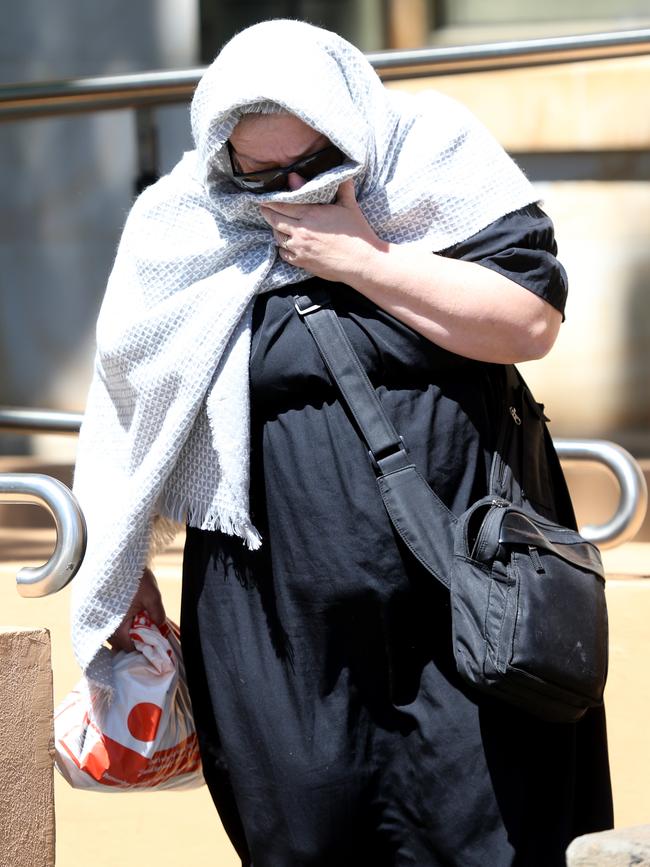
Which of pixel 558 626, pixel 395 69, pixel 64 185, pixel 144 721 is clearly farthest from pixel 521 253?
pixel 64 185

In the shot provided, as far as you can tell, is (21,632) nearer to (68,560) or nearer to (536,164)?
(68,560)

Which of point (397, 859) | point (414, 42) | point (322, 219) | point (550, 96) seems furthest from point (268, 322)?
point (414, 42)

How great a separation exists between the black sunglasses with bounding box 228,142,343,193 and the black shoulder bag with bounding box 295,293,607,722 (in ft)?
0.60

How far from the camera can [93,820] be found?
120 inches

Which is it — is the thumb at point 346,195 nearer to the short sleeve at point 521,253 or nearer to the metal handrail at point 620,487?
the short sleeve at point 521,253

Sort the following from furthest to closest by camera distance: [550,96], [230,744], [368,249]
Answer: [550,96]
[230,744]
[368,249]

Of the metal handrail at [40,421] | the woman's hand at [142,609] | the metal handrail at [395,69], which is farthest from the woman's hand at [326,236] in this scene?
the metal handrail at [395,69]

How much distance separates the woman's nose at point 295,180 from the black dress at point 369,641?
16 centimetres

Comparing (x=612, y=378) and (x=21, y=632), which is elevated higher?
(x=21, y=632)

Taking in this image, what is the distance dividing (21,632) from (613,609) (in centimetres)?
163

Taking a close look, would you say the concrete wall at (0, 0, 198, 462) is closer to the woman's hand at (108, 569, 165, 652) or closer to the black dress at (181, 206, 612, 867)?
the woman's hand at (108, 569, 165, 652)

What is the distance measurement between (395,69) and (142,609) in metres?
1.62

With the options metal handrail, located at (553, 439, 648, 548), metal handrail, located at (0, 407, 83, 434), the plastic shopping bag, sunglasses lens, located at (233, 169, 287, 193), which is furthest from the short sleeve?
metal handrail, located at (0, 407, 83, 434)

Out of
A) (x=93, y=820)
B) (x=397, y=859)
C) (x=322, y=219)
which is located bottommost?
Answer: (x=93, y=820)
